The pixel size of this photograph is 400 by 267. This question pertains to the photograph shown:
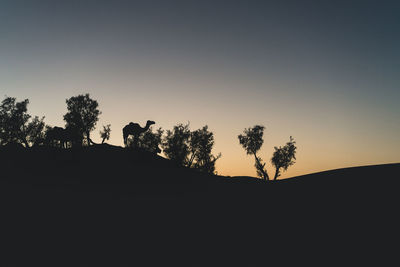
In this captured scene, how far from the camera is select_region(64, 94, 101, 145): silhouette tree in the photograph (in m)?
45.2

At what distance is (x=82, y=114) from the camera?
4584 centimetres

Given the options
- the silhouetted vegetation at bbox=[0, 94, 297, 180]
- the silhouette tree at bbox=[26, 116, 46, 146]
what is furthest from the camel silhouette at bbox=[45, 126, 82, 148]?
the silhouette tree at bbox=[26, 116, 46, 146]

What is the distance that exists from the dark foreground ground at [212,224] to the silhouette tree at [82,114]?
81.3 ft

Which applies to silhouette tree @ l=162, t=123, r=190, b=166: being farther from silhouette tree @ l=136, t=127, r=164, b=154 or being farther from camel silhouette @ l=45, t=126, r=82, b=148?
camel silhouette @ l=45, t=126, r=82, b=148

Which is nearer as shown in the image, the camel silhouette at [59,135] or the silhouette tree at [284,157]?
the camel silhouette at [59,135]

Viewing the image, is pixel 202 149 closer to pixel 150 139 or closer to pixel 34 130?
pixel 150 139

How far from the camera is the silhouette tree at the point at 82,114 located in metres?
45.2

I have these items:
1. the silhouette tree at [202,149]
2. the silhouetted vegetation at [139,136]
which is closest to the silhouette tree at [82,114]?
the silhouetted vegetation at [139,136]

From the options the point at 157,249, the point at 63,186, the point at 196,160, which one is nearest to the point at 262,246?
the point at 157,249

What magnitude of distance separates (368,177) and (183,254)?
10.9 meters

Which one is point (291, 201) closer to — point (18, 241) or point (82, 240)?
point (82, 240)

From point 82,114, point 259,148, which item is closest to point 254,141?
point 259,148

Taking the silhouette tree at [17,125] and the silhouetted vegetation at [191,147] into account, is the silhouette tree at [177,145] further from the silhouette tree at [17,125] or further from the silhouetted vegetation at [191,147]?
the silhouette tree at [17,125]

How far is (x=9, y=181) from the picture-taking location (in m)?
22.5
